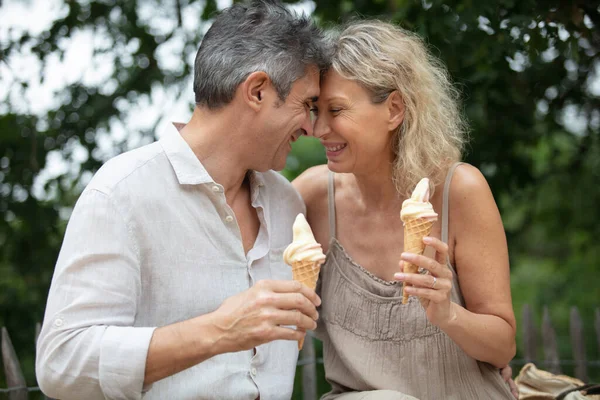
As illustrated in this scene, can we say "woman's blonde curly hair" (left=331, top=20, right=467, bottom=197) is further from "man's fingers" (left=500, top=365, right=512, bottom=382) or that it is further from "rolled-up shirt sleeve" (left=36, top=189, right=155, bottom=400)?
"rolled-up shirt sleeve" (left=36, top=189, right=155, bottom=400)

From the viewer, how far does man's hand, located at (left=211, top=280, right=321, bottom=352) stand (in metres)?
2.14

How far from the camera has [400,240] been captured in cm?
304

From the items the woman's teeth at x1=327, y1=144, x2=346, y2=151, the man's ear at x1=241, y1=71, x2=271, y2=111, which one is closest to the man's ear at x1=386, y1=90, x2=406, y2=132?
the woman's teeth at x1=327, y1=144, x2=346, y2=151

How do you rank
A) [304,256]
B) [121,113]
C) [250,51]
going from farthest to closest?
[121,113], [250,51], [304,256]

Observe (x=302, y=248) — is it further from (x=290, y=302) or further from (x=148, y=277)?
(x=148, y=277)

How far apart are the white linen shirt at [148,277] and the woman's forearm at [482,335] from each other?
0.67m

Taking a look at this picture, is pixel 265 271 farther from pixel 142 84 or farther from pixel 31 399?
pixel 31 399

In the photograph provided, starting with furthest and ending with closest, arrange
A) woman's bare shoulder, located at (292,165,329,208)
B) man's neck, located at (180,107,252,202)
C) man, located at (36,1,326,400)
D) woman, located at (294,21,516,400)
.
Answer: woman's bare shoulder, located at (292,165,329,208) → woman, located at (294,21,516,400) → man's neck, located at (180,107,252,202) → man, located at (36,1,326,400)

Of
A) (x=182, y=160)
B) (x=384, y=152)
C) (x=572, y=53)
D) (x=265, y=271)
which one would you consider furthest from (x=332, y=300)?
(x=572, y=53)

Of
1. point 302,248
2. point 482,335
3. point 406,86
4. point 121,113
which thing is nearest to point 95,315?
point 302,248

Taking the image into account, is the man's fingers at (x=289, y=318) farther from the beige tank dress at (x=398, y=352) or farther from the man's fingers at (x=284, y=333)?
the beige tank dress at (x=398, y=352)

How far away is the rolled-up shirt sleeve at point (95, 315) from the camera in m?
2.26

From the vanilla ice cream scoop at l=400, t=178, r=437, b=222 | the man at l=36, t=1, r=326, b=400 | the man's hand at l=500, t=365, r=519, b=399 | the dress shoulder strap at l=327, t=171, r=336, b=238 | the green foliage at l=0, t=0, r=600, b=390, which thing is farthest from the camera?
the green foliage at l=0, t=0, r=600, b=390

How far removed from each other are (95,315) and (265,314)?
22.5 inches
